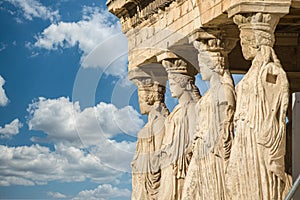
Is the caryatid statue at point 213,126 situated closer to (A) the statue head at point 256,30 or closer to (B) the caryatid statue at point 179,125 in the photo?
(B) the caryatid statue at point 179,125

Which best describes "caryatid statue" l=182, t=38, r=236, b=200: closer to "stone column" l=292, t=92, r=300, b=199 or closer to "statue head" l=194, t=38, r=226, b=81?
"statue head" l=194, t=38, r=226, b=81

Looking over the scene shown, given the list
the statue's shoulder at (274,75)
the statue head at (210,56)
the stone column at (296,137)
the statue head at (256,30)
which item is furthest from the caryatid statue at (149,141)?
the statue's shoulder at (274,75)

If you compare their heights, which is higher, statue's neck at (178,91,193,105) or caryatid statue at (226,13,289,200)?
statue's neck at (178,91,193,105)

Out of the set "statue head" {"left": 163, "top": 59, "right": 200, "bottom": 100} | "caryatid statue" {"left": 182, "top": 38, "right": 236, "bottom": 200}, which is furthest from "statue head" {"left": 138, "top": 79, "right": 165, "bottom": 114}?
"caryatid statue" {"left": 182, "top": 38, "right": 236, "bottom": 200}

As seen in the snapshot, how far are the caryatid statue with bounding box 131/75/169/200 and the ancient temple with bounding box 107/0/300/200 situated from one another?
0.05 feet

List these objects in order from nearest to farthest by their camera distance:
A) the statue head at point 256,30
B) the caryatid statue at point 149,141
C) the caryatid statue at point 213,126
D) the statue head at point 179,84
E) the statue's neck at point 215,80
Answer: the statue head at point 256,30 → the caryatid statue at point 213,126 → the statue's neck at point 215,80 → the statue head at point 179,84 → the caryatid statue at point 149,141

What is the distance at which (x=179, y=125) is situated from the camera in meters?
17.2

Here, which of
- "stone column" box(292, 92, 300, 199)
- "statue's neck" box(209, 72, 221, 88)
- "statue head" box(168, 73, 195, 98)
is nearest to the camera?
"stone column" box(292, 92, 300, 199)

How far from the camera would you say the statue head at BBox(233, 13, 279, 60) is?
46.2 feet

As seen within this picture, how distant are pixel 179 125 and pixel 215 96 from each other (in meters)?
1.84

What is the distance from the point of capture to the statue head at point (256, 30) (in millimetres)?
14078

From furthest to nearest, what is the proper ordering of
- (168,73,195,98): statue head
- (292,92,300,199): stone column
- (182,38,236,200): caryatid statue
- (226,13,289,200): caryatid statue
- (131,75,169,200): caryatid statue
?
(131,75,169,200): caryatid statue → (168,73,195,98): statue head → (182,38,236,200): caryatid statue → (292,92,300,199): stone column → (226,13,289,200): caryatid statue

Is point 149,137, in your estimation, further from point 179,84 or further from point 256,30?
point 256,30

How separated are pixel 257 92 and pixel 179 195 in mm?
3651
